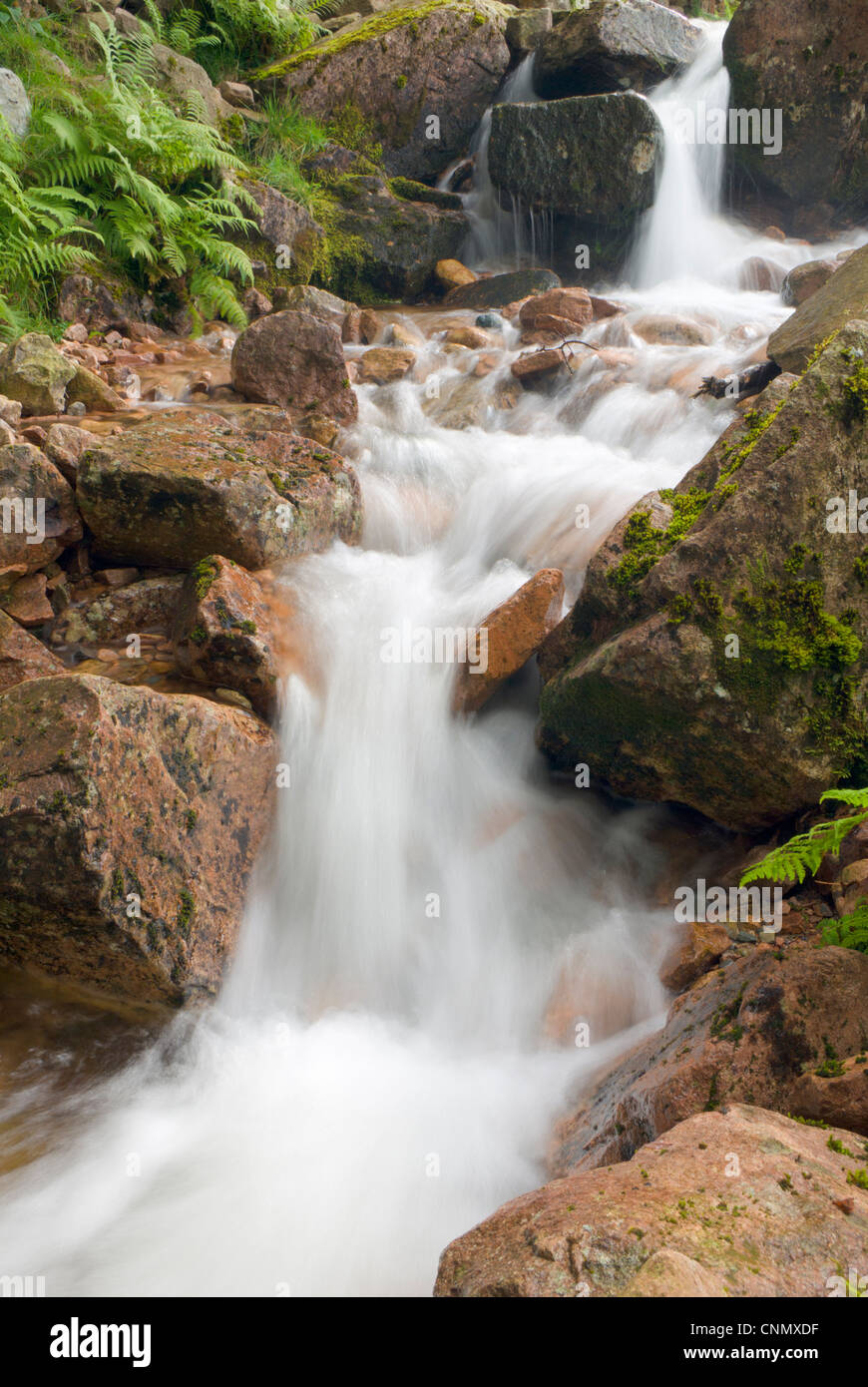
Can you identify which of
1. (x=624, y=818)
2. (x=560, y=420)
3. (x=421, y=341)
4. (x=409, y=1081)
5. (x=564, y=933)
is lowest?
(x=409, y=1081)

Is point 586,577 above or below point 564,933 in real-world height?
above

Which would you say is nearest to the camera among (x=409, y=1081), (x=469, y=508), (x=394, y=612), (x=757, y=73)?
(x=409, y=1081)

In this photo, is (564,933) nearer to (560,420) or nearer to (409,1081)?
(409,1081)

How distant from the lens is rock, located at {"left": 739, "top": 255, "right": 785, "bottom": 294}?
12.2m

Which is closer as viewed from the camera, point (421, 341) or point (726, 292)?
point (421, 341)

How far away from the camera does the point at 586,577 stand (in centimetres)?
444

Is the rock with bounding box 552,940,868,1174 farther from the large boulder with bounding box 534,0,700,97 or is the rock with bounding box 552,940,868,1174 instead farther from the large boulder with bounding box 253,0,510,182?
the large boulder with bounding box 534,0,700,97

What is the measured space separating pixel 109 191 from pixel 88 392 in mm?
4210

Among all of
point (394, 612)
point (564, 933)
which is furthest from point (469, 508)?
point (564, 933)

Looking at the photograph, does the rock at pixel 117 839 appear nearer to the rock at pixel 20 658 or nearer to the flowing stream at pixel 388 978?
the flowing stream at pixel 388 978

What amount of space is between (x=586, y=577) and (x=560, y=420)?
4.38 m

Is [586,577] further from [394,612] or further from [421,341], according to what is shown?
[421,341]

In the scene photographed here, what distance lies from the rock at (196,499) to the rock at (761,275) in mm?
9796
